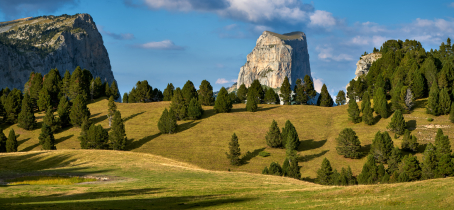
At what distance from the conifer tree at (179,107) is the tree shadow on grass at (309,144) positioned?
37.1m

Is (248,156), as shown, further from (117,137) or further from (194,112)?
(117,137)

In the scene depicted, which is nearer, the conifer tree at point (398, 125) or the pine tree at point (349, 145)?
the pine tree at point (349, 145)

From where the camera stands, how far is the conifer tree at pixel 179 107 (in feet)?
321

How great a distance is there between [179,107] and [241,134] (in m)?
25.4

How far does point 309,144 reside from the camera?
77.4 m

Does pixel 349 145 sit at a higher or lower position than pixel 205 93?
lower

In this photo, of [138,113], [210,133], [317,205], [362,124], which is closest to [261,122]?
[210,133]

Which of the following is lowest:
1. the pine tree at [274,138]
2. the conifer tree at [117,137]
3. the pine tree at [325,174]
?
the pine tree at [325,174]

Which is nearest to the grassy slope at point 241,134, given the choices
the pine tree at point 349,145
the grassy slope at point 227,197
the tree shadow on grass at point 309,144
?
the tree shadow on grass at point 309,144

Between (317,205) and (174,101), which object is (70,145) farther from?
(317,205)

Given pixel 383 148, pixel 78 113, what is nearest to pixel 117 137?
pixel 78 113

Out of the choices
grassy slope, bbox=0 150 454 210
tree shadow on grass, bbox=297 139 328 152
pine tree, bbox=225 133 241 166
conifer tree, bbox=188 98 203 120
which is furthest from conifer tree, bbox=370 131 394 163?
conifer tree, bbox=188 98 203 120

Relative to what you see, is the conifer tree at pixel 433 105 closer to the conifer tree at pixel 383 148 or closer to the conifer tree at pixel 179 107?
the conifer tree at pixel 383 148

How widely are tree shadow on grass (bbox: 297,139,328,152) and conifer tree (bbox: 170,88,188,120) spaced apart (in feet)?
122
